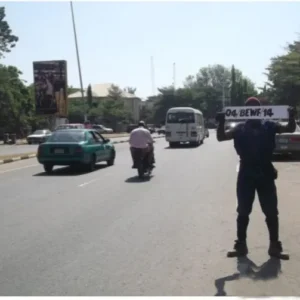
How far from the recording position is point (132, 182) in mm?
16250

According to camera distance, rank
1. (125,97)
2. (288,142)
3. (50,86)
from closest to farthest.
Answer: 1. (288,142)
2. (50,86)
3. (125,97)

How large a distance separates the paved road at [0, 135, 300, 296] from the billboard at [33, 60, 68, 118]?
39331 millimetres

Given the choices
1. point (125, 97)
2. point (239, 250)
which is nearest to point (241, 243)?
point (239, 250)

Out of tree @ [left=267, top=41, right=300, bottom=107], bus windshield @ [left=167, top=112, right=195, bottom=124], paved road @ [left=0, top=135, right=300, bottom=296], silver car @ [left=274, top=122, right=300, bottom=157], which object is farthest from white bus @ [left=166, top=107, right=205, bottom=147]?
paved road @ [left=0, top=135, right=300, bottom=296]

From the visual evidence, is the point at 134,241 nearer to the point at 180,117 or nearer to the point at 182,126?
the point at 182,126

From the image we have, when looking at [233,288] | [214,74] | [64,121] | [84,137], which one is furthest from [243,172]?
[214,74]

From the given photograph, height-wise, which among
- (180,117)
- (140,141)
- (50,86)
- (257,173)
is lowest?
(180,117)

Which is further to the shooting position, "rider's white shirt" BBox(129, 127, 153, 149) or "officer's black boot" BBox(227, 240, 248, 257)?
"rider's white shirt" BBox(129, 127, 153, 149)

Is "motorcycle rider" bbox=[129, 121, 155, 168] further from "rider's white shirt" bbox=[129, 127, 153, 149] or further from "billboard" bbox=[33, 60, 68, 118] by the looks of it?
"billboard" bbox=[33, 60, 68, 118]

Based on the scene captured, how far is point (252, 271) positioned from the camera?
660cm

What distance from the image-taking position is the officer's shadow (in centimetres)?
620

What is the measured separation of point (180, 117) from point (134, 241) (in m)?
32.5

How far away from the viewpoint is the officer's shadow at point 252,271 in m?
6.20

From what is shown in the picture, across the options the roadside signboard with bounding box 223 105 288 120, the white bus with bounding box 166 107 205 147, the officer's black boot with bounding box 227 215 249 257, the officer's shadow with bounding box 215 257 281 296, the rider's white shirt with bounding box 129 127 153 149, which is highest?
the roadside signboard with bounding box 223 105 288 120
